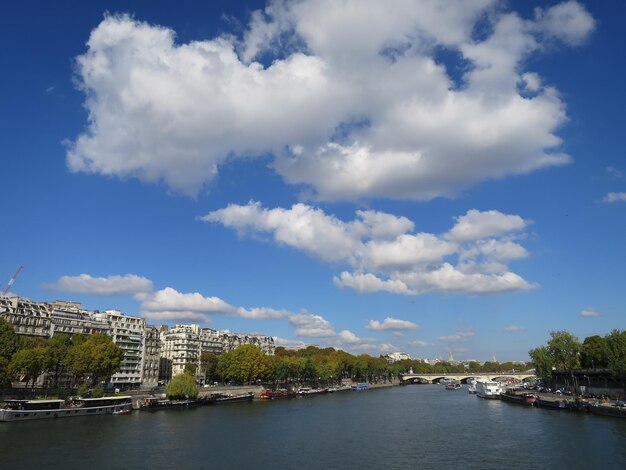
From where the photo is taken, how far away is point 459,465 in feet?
149

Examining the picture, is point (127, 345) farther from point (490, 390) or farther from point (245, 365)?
point (490, 390)

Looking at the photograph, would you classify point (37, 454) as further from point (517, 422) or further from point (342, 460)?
point (517, 422)

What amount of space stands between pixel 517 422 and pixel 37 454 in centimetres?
6094

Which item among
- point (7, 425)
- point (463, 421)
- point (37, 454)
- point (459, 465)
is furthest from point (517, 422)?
point (7, 425)

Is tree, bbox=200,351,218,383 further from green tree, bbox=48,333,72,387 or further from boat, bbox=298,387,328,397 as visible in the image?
green tree, bbox=48,333,72,387

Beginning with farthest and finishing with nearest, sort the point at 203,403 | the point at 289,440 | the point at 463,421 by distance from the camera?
the point at 203,403 → the point at 463,421 → the point at 289,440

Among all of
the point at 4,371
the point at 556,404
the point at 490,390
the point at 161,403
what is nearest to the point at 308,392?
the point at 490,390

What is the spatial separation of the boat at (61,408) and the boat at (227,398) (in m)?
26.0

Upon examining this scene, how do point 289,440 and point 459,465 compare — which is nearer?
point 459,465

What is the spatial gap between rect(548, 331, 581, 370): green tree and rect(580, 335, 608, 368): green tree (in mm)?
1367

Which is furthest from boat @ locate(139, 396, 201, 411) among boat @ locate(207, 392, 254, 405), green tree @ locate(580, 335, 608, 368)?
green tree @ locate(580, 335, 608, 368)

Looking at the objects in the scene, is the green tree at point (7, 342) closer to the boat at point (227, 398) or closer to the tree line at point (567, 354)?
the boat at point (227, 398)

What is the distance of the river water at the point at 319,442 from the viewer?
46375 millimetres

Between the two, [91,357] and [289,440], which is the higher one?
[91,357]
